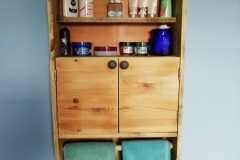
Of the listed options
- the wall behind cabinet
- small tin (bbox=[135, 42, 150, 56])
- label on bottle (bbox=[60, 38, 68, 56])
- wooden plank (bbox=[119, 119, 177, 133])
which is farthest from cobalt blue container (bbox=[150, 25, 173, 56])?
the wall behind cabinet

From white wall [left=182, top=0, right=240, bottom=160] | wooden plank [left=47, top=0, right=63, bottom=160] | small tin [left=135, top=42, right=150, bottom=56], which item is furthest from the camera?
white wall [left=182, top=0, right=240, bottom=160]

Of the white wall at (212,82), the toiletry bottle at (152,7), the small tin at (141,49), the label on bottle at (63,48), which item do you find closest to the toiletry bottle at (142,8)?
the toiletry bottle at (152,7)

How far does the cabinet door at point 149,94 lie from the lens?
3.12 feet

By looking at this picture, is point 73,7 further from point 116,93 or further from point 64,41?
point 116,93

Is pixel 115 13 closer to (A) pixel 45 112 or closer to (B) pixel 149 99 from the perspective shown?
(B) pixel 149 99

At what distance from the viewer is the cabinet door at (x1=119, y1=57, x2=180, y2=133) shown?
37.5 inches

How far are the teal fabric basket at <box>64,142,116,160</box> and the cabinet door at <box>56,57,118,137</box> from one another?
0.32ft

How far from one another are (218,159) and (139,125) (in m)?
0.52

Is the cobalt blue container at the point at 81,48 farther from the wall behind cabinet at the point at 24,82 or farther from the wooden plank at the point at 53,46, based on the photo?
the wall behind cabinet at the point at 24,82

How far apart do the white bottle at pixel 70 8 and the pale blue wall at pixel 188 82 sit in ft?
0.52

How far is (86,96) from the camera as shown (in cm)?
96

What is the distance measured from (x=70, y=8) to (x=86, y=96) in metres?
0.38

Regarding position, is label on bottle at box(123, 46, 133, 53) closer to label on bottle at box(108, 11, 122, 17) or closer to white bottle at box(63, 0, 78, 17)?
label on bottle at box(108, 11, 122, 17)

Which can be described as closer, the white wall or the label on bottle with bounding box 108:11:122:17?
the label on bottle with bounding box 108:11:122:17
